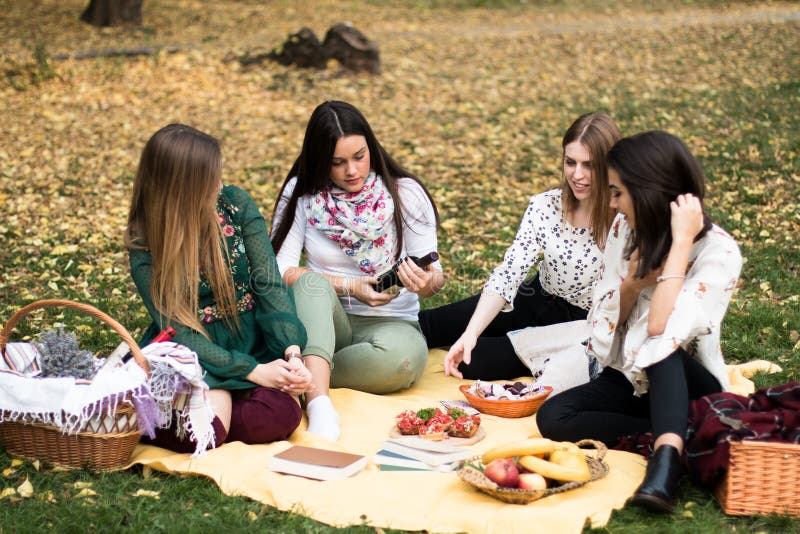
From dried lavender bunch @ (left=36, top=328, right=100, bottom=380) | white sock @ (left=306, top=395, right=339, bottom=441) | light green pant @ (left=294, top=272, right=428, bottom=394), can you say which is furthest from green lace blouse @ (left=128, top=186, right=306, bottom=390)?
dried lavender bunch @ (left=36, top=328, right=100, bottom=380)

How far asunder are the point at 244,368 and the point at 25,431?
871 mm

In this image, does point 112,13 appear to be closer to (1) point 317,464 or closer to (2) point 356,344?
(2) point 356,344

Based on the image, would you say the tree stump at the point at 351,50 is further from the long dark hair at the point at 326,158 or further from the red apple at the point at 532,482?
the red apple at the point at 532,482

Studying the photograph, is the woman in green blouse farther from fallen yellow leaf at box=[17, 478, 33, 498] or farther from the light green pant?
fallen yellow leaf at box=[17, 478, 33, 498]

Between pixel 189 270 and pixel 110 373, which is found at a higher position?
pixel 189 270

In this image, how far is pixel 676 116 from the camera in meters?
9.62

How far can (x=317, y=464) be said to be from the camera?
3.39 m

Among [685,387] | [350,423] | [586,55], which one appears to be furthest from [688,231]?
[586,55]

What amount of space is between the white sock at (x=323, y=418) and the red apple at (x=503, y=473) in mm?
901

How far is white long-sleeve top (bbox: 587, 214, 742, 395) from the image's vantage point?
329 cm

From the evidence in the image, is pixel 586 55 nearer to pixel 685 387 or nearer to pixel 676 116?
pixel 676 116

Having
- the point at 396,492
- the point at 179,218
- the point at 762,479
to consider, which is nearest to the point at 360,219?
the point at 179,218

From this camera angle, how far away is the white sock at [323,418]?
3857mm

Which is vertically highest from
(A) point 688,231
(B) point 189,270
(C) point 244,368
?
(A) point 688,231
